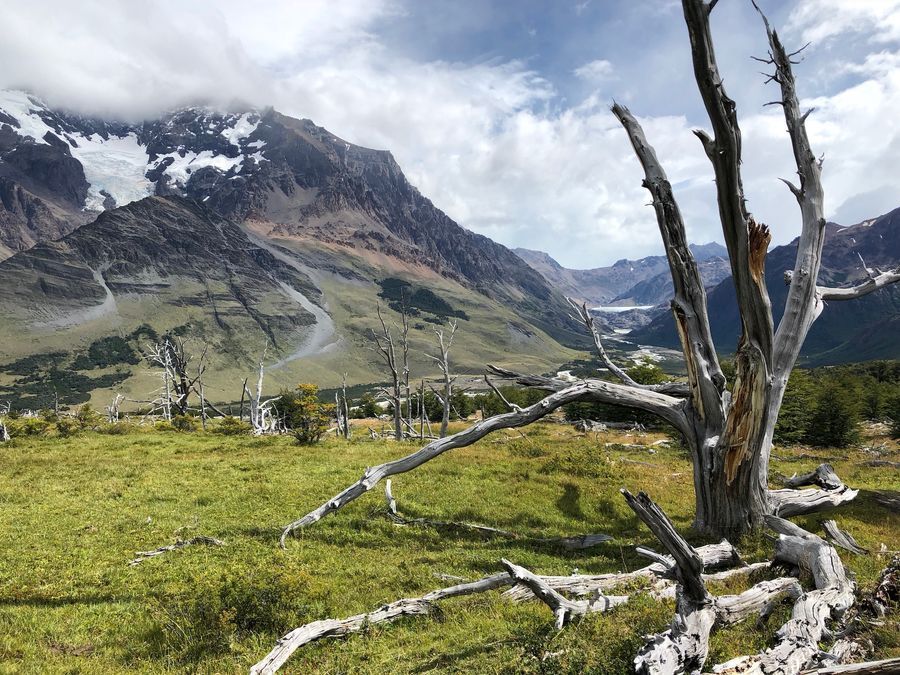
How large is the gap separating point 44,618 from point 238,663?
191 inches

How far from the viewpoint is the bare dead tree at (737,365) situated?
1033 cm

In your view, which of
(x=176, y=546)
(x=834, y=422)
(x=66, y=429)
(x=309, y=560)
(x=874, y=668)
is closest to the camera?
(x=874, y=668)

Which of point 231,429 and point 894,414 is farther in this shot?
point 894,414

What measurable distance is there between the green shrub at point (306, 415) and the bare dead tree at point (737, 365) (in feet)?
69.2

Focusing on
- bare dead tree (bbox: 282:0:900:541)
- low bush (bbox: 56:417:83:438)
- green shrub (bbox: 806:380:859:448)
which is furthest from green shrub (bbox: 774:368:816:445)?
low bush (bbox: 56:417:83:438)

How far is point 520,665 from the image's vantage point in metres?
5.90

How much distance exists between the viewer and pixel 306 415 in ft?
213

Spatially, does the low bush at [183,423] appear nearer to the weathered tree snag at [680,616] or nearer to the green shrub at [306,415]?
the green shrub at [306,415]

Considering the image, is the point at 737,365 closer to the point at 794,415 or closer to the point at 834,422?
the point at 794,415

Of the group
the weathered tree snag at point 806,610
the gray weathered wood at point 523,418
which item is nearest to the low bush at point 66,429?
the gray weathered wood at point 523,418

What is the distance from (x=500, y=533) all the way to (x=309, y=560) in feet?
17.5

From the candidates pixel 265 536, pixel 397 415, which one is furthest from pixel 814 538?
pixel 397 415

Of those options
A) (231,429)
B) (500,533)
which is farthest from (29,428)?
(500,533)

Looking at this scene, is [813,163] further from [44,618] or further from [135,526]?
[135,526]
